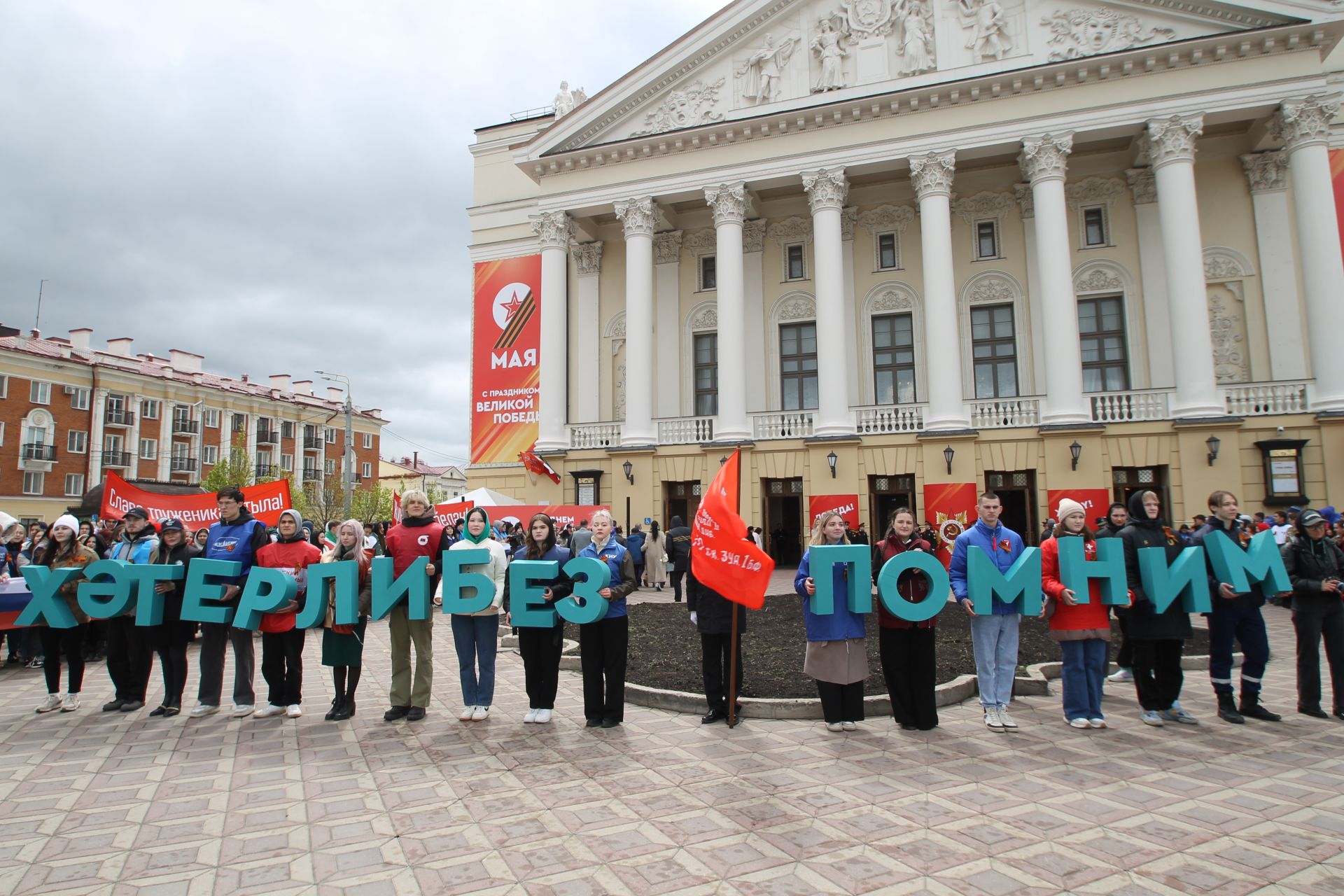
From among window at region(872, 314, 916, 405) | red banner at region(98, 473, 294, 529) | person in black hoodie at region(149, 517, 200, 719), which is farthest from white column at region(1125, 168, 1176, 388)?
person in black hoodie at region(149, 517, 200, 719)

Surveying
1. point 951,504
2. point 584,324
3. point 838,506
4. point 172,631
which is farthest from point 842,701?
point 584,324

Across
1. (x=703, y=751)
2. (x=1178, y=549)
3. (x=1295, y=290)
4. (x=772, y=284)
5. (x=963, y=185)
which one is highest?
(x=963, y=185)

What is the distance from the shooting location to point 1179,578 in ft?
23.6

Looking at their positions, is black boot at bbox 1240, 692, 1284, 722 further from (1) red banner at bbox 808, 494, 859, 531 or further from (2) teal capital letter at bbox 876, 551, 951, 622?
(1) red banner at bbox 808, 494, 859, 531

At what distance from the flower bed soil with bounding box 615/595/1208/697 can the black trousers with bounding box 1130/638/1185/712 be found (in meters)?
2.00

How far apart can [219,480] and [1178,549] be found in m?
56.4

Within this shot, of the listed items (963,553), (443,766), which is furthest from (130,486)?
(963,553)

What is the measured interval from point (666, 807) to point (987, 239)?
27.5 meters

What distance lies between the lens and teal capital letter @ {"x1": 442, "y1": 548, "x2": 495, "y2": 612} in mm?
7445

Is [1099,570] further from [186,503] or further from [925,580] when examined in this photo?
[186,503]

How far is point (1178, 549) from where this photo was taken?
25.7 ft

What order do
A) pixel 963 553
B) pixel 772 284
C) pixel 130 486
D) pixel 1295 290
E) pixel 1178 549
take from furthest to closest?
pixel 772 284
pixel 1295 290
pixel 130 486
pixel 1178 549
pixel 963 553

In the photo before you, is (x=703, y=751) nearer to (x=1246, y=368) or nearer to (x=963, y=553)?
(x=963, y=553)

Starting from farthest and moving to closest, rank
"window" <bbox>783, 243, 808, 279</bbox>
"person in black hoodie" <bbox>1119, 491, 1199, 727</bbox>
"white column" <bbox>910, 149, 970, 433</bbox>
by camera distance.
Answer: "window" <bbox>783, 243, 808, 279</bbox>, "white column" <bbox>910, 149, 970, 433</bbox>, "person in black hoodie" <bbox>1119, 491, 1199, 727</bbox>
